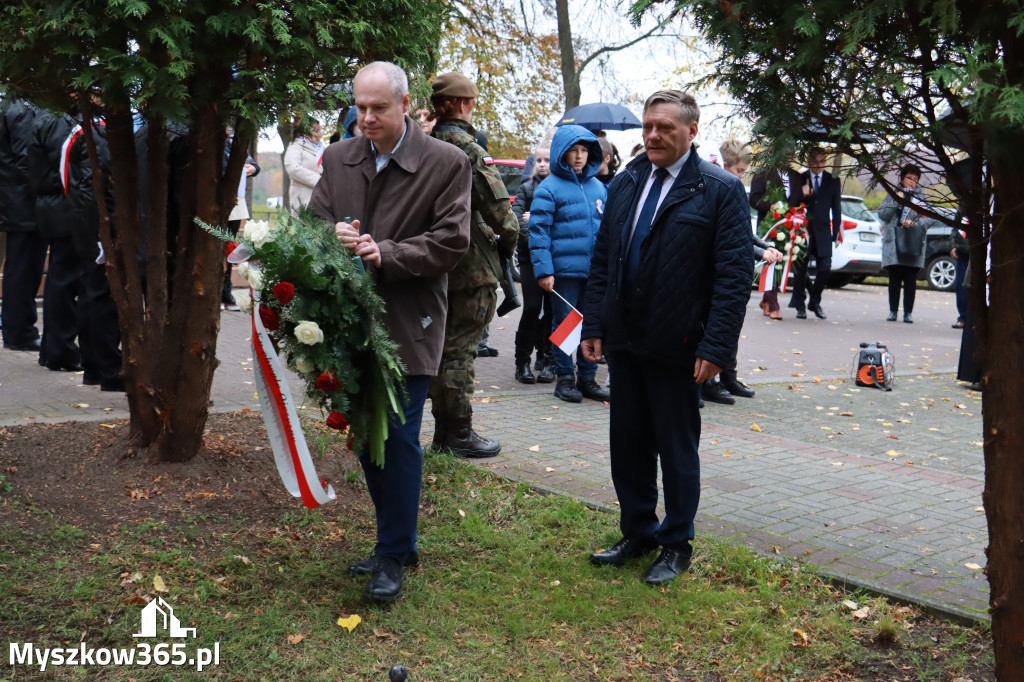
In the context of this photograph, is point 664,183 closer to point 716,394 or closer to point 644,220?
point 644,220

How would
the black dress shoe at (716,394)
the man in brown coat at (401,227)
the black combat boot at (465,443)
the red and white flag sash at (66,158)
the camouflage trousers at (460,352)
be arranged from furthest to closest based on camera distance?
1. the black dress shoe at (716,394)
2. the red and white flag sash at (66,158)
3. the black combat boot at (465,443)
4. the camouflage trousers at (460,352)
5. the man in brown coat at (401,227)

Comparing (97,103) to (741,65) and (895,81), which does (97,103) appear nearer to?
(741,65)

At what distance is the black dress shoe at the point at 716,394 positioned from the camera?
8.96m

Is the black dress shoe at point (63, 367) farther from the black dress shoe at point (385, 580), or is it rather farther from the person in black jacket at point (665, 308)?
the person in black jacket at point (665, 308)

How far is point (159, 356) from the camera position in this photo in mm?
5418

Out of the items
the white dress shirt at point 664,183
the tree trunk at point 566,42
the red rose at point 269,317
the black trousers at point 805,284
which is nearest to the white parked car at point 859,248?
the black trousers at point 805,284

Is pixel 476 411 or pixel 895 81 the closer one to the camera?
pixel 895 81

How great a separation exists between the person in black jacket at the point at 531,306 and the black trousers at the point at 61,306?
3.80m

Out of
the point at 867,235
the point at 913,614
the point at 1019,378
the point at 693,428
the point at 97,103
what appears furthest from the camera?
the point at 867,235

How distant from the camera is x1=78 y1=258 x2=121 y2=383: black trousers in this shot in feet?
25.4

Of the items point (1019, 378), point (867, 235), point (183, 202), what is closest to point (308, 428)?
point (183, 202)

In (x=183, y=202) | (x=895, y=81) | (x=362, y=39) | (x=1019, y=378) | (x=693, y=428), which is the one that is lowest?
(x=693, y=428)

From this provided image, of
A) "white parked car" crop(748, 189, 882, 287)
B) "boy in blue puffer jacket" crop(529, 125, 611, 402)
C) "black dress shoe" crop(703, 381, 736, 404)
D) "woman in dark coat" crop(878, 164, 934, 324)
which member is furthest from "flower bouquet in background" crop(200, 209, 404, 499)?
"white parked car" crop(748, 189, 882, 287)

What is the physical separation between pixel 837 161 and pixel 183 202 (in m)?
3.38
